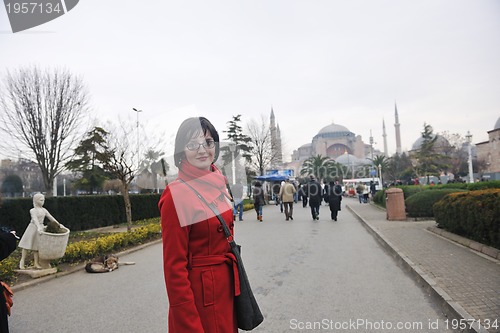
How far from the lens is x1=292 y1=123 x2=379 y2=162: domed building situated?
415ft

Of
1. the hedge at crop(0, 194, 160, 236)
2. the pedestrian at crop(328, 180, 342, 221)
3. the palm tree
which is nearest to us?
the hedge at crop(0, 194, 160, 236)

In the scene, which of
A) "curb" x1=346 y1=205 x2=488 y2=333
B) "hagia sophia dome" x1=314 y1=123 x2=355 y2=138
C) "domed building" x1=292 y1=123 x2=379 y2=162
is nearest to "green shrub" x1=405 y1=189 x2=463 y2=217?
"curb" x1=346 y1=205 x2=488 y2=333

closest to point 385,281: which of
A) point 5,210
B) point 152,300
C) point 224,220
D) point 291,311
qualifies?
point 291,311

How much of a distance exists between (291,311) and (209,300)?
306 cm

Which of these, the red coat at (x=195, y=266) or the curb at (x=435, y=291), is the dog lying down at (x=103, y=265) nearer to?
the curb at (x=435, y=291)

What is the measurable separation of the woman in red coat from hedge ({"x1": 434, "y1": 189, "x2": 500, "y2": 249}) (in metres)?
6.52

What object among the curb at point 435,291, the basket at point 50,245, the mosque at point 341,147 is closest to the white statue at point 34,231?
the basket at point 50,245

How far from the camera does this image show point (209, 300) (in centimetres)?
203

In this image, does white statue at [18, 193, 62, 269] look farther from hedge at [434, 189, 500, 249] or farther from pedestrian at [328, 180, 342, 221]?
pedestrian at [328, 180, 342, 221]

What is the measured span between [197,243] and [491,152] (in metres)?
69.8

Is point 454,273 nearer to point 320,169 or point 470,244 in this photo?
point 470,244

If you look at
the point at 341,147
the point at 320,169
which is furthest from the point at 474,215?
the point at 341,147

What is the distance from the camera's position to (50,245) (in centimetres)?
723

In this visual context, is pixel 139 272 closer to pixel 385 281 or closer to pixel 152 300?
pixel 152 300
